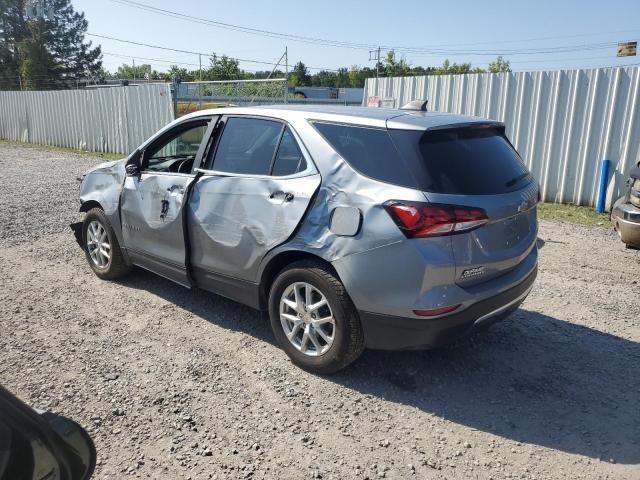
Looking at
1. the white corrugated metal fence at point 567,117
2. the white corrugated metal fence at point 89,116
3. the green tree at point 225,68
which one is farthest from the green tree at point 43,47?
the white corrugated metal fence at point 567,117

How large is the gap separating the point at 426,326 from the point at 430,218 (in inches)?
25.5

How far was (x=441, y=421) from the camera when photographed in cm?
318

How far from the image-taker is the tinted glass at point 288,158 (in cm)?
362

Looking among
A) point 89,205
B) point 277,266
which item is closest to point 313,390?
point 277,266

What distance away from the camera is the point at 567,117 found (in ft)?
29.9

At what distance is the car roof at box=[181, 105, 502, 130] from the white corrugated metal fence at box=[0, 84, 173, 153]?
500 inches

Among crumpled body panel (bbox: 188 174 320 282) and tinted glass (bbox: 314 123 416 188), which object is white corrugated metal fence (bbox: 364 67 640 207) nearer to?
tinted glass (bbox: 314 123 416 188)

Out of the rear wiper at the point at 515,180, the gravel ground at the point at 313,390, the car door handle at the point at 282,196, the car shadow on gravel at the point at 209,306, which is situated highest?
the rear wiper at the point at 515,180

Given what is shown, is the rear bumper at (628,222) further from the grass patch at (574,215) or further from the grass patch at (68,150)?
the grass patch at (68,150)

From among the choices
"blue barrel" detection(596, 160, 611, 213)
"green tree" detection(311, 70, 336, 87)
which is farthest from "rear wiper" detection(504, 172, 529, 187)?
"green tree" detection(311, 70, 336, 87)

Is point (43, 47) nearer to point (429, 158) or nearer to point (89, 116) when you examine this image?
point (89, 116)

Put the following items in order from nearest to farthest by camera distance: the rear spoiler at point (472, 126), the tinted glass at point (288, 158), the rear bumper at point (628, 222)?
the rear spoiler at point (472, 126)
the tinted glass at point (288, 158)
the rear bumper at point (628, 222)

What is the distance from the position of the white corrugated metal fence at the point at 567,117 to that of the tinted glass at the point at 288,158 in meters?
7.05

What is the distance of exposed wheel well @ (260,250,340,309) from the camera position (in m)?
3.49
